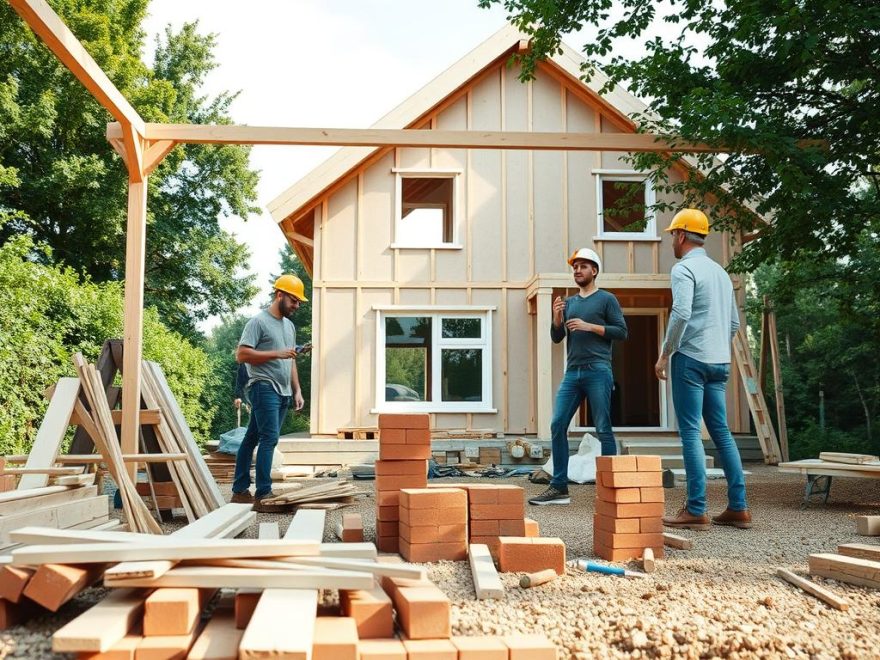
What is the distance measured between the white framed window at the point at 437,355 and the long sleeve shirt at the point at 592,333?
267 inches

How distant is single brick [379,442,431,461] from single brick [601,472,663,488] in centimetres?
111

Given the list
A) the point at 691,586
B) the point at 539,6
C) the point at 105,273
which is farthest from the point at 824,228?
the point at 105,273

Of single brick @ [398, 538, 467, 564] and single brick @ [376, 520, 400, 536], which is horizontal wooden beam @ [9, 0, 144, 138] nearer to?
single brick @ [376, 520, 400, 536]

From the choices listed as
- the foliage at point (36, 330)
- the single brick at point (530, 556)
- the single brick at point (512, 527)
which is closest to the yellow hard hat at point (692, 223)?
the single brick at point (512, 527)

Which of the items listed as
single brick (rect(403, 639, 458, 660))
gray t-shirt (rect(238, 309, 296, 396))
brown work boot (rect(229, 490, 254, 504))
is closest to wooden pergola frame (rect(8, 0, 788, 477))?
gray t-shirt (rect(238, 309, 296, 396))

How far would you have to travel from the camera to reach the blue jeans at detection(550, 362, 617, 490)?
653 cm

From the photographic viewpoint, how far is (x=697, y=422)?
212 inches

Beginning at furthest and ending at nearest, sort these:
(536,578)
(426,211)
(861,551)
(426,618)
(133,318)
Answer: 1. (426,211)
2. (133,318)
3. (861,551)
4. (536,578)
5. (426,618)

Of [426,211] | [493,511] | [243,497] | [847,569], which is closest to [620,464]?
[493,511]

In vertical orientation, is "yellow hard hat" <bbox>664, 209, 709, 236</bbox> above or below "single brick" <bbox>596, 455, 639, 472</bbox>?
above

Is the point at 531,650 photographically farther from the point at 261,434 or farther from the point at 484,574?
the point at 261,434

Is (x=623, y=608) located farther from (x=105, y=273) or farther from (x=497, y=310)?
(x=105, y=273)

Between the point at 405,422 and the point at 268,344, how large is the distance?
6.84 feet

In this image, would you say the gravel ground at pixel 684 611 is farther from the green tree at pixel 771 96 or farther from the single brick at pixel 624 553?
the green tree at pixel 771 96
